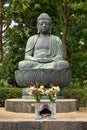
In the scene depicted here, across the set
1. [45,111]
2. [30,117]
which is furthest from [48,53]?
[45,111]

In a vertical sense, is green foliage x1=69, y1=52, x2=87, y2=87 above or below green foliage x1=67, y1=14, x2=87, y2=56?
below

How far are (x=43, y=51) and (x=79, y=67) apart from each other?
27.3 feet

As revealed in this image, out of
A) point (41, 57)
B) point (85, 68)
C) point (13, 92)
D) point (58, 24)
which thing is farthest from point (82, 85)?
point (41, 57)

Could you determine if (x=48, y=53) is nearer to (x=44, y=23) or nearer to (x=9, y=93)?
(x=44, y=23)

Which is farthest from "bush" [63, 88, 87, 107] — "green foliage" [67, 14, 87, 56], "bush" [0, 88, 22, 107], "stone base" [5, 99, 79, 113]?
"green foliage" [67, 14, 87, 56]

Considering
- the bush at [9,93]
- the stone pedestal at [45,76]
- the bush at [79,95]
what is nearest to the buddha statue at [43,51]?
the stone pedestal at [45,76]

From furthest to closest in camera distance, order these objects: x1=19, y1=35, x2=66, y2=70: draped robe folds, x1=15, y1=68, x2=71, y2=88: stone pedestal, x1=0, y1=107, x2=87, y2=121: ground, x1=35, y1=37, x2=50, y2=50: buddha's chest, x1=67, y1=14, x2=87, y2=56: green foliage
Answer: x1=67, y1=14, x2=87, y2=56: green foliage < x1=35, y1=37, x2=50, y2=50: buddha's chest < x1=19, y1=35, x2=66, y2=70: draped robe folds < x1=15, y1=68, x2=71, y2=88: stone pedestal < x1=0, y1=107, x2=87, y2=121: ground

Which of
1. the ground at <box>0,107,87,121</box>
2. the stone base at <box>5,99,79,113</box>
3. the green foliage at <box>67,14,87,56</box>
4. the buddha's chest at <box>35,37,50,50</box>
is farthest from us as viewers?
the green foliage at <box>67,14,87,56</box>

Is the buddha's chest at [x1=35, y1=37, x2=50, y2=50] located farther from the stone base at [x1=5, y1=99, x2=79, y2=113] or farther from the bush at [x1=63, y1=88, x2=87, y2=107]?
the bush at [x1=63, y1=88, x2=87, y2=107]

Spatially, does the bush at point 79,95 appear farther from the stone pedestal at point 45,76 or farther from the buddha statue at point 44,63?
the stone pedestal at point 45,76

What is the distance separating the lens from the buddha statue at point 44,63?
10.0 metres

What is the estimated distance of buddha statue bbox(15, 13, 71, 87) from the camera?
10.0m

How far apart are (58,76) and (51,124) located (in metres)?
2.96

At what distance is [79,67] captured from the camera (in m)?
18.8
